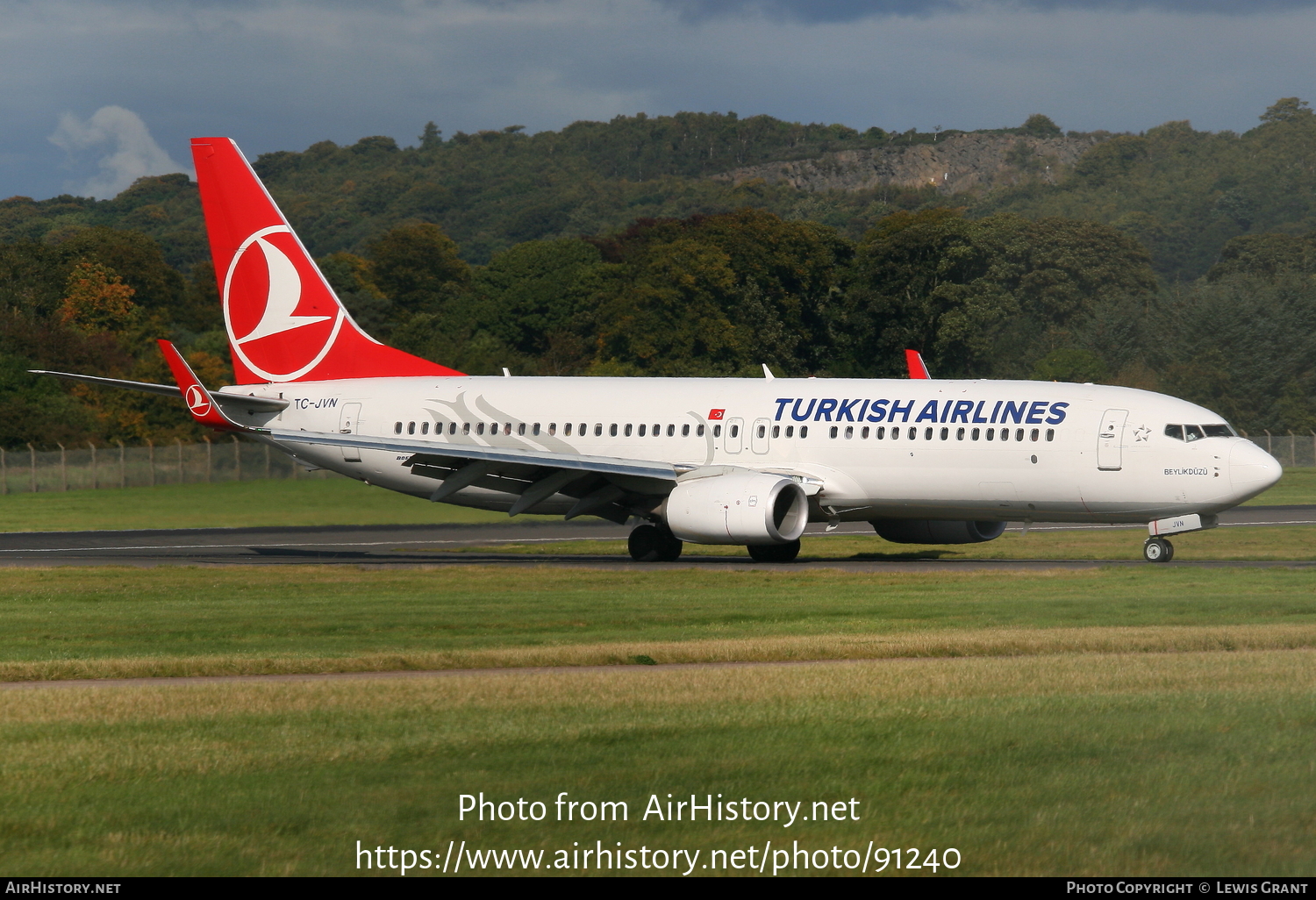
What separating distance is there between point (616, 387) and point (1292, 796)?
26819mm

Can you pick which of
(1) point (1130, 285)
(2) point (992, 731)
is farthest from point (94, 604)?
(1) point (1130, 285)

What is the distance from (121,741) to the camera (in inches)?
482

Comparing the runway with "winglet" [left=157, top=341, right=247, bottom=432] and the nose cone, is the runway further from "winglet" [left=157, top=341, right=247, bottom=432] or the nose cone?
"winglet" [left=157, top=341, right=247, bottom=432]

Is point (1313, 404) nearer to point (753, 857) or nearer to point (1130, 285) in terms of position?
point (1130, 285)

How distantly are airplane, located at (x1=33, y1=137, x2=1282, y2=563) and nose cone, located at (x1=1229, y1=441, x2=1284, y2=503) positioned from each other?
0.04 meters

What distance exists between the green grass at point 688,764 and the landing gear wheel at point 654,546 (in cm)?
1809

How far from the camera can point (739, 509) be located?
3133cm

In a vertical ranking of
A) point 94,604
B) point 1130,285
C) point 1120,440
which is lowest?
point 94,604

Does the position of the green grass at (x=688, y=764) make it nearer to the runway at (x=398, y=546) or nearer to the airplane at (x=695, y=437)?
the airplane at (x=695, y=437)

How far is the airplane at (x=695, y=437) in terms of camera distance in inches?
1225

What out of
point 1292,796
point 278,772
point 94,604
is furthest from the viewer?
point 94,604

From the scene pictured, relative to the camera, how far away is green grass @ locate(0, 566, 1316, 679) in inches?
708

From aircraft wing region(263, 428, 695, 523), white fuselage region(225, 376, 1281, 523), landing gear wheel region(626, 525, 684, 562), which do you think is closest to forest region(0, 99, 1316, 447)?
white fuselage region(225, 376, 1281, 523)

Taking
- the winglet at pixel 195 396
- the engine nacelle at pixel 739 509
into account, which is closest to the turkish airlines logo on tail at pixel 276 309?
the winglet at pixel 195 396
